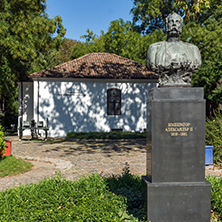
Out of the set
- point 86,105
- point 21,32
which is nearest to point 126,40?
point 86,105

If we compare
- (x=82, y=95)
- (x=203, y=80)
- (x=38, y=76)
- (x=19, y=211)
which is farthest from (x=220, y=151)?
(x=203, y=80)

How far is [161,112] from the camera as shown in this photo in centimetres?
420

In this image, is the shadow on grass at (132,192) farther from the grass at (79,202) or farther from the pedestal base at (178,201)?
the pedestal base at (178,201)

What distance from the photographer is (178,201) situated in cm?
418

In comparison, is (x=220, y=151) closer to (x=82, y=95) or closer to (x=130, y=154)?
(x=130, y=154)

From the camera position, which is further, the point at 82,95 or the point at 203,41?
the point at 203,41

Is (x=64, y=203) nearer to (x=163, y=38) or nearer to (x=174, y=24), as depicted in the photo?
(x=174, y=24)

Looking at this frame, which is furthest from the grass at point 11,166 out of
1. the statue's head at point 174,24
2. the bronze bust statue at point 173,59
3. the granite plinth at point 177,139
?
the statue's head at point 174,24

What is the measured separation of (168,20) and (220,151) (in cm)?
575

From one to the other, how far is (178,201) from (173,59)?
221 centimetres

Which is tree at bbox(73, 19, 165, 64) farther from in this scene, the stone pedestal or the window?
the stone pedestal

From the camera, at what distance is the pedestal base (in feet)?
13.7

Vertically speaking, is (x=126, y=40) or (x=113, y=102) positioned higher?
(x=126, y=40)

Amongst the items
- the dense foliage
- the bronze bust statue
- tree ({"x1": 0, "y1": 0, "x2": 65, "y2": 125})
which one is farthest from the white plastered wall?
the bronze bust statue
